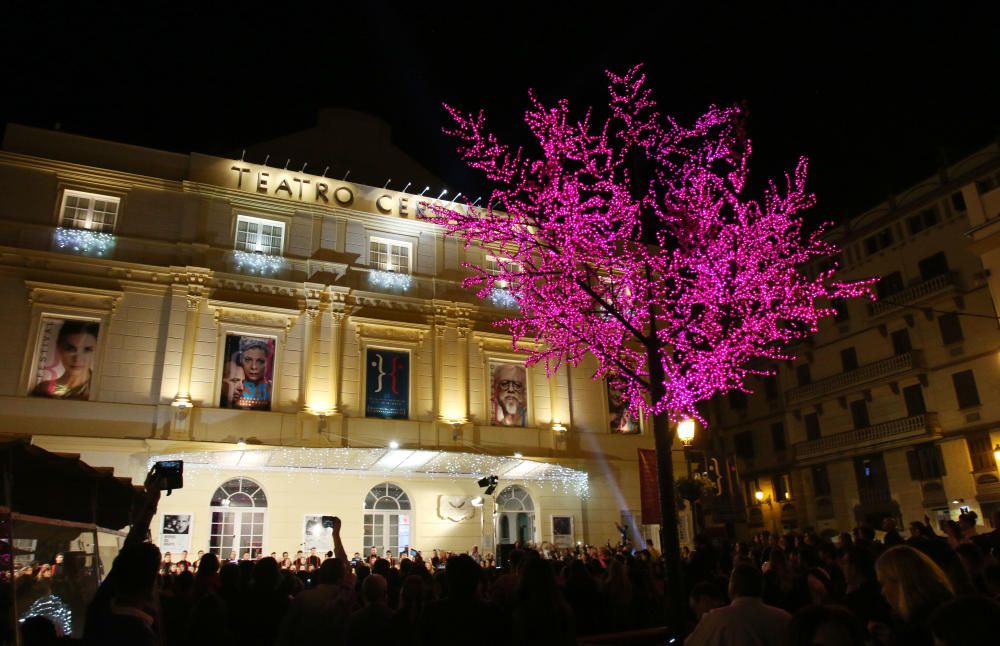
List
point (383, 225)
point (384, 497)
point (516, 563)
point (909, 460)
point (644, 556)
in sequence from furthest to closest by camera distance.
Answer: point (909, 460), point (383, 225), point (384, 497), point (644, 556), point (516, 563)

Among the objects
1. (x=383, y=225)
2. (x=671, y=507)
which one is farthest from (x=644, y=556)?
(x=383, y=225)

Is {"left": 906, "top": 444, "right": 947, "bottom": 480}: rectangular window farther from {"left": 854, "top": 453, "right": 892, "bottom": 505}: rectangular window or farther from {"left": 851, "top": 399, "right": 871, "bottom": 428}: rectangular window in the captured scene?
{"left": 851, "top": 399, "right": 871, "bottom": 428}: rectangular window

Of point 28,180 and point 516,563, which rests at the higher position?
point 28,180

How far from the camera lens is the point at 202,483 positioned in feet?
63.8

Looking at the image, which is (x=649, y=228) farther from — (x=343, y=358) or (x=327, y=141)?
(x=327, y=141)

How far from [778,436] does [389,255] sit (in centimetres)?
2560

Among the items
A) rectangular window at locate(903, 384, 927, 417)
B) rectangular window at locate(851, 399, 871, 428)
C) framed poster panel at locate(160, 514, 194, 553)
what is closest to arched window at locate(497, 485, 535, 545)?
framed poster panel at locate(160, 514, 194, 553)

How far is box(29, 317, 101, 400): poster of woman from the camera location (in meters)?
18.7

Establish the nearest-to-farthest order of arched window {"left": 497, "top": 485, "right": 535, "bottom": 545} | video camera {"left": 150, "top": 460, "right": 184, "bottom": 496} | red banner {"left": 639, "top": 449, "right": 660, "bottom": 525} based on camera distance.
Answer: video camera {"left": 150, "top": 460, "right": 184, "bottom": 496}
red banner {"left": 639, "top": 449, "right": 660, "bottom": 525}
arched window {"left": 497, "top": 485, "right": 535, "bottom": 545}

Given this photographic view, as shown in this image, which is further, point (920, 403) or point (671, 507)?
point (920, 403)

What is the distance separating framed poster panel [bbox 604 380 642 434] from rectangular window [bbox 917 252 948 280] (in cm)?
1507

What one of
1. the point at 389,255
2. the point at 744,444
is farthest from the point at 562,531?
the point at 744,444

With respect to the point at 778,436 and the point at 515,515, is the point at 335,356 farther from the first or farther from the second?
the point at 778,436

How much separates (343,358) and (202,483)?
5.39 meters
